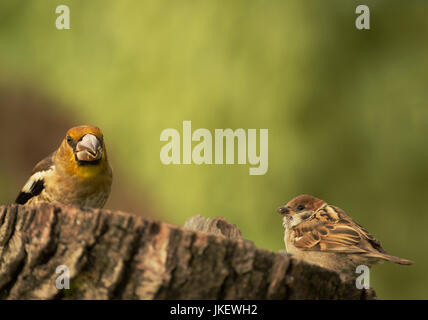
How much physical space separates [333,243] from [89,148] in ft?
5.78

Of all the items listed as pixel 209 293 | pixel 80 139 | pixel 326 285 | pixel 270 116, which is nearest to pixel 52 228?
pixel 209 293

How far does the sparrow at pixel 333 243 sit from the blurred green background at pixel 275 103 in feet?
5.77

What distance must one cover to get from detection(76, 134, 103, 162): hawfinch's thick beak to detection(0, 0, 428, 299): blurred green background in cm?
253

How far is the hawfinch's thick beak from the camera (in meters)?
4.21

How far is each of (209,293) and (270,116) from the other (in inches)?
168

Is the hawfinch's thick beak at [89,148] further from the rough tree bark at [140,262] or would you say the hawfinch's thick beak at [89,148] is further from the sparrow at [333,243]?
the sparrow at [333,243]

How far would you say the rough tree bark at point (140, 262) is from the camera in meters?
2.71

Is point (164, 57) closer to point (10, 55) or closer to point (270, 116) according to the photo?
point (270, 116)

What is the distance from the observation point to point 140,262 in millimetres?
2738

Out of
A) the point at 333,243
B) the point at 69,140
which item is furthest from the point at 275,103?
the point at 69,140

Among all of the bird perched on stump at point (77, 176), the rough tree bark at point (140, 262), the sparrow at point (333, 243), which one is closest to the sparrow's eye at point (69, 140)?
the bird perched on stump at point (77, 176)

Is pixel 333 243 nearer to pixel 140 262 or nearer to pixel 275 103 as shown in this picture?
Result: pixel 140 262

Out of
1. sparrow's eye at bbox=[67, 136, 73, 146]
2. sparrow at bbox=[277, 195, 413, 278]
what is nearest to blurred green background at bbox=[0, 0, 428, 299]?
sparrow at bbox=[277, 195, 413, 278]

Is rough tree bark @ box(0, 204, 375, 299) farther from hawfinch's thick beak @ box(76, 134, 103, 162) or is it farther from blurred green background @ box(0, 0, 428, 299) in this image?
blurred green background @ box(0, 0, 428, 299)
